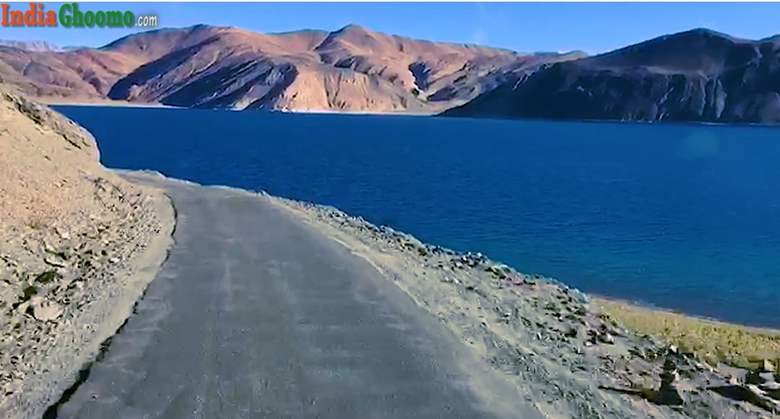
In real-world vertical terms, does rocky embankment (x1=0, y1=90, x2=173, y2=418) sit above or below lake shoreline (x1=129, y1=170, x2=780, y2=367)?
above

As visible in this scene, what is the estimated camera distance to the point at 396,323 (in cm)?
1434

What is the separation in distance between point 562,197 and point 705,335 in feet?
111

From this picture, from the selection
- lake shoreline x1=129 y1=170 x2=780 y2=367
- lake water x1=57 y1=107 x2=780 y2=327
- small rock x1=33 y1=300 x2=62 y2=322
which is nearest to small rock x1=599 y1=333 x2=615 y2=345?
lake shoreline x1=129 y1=170 x2=780 y2=367

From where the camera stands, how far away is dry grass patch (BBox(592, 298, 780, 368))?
56.8 feet

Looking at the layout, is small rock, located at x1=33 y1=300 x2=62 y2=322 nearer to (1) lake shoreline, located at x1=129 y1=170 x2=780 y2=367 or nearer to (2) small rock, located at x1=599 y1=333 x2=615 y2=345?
(2) small rock, located at x1=599 y1=333 x2=615 y2=345

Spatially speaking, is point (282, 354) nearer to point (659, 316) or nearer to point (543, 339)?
point (543, 339)

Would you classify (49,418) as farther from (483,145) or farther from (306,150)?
(483,145)

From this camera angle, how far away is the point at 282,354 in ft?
40.5

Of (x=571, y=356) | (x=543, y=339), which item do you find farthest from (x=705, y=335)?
(x=571, y=356)

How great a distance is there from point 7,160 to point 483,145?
90.3m

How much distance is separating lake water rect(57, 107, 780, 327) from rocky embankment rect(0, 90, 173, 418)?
1485cm

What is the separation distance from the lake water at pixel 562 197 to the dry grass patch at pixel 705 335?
2272mm

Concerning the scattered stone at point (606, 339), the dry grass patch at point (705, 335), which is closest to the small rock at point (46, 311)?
the scattered stone at point (606, 339)

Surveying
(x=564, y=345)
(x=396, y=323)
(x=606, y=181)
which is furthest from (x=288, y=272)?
(x=606, y=181)
